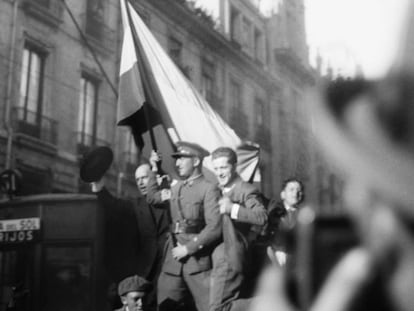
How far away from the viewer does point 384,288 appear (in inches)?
24.7

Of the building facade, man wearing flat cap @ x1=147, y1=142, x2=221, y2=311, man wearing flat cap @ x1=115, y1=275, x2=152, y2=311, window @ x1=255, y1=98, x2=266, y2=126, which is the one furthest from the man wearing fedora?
window @ x1=255, y1=98, x2=266, y2=126

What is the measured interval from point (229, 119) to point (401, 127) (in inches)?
621

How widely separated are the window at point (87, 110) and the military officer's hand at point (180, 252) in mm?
9061

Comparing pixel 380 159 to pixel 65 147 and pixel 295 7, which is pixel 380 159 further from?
pixel 295 7

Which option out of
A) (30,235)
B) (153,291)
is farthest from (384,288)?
(30,235)

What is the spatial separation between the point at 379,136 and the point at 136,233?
14.1ft

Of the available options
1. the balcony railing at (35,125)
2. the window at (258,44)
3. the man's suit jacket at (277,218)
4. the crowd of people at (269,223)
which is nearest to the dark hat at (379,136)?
the crowd of people at (269,223)

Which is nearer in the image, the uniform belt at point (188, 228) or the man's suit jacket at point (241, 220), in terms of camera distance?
the man's suit jacket at point (241, 220)

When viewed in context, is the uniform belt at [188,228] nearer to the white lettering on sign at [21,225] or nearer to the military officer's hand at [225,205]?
the military officer's hand at [225,205]

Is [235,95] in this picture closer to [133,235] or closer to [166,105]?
[166,105]

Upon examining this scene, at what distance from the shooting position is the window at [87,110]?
12.9 m

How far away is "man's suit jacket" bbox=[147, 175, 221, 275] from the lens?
396cm

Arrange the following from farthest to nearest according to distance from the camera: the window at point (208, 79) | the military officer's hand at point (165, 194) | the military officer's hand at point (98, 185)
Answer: the window at point (208, 79) → the military officer's hand at point (98, 185) → the military officer's hand at point (165, 194)

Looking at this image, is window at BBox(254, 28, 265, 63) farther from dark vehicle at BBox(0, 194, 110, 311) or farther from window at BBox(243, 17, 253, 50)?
dark vehicle at BBox(0, 194, 110, 311)
